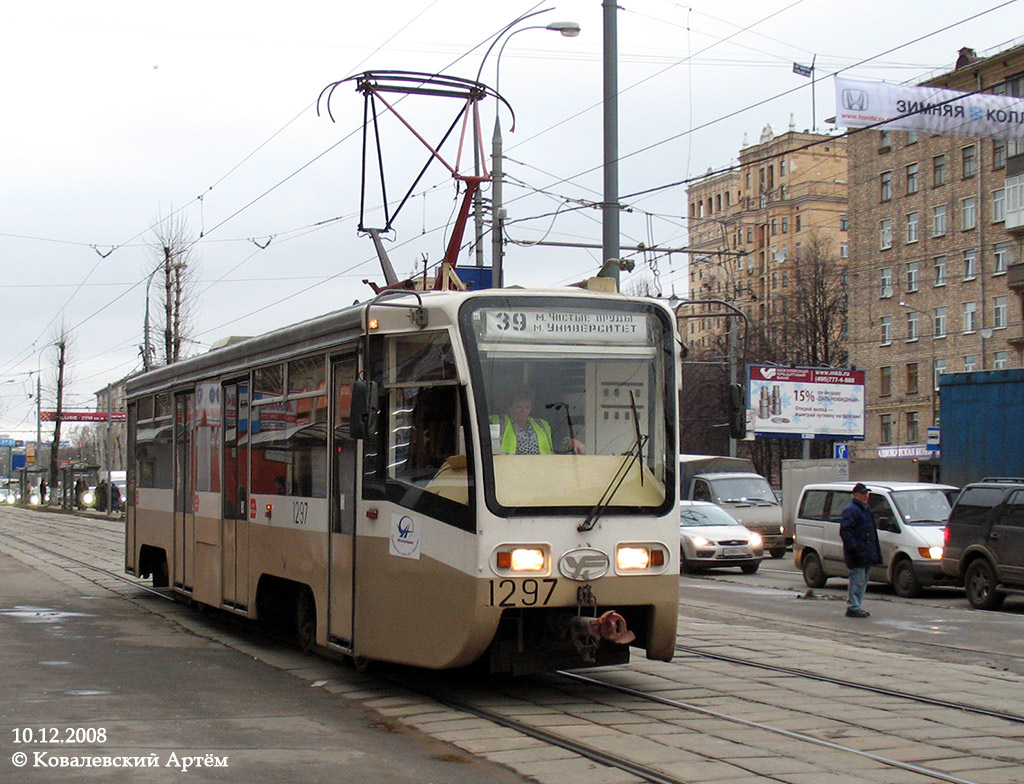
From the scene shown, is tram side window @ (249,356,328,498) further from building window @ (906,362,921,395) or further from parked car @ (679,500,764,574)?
building window @ (906,362,921,395)

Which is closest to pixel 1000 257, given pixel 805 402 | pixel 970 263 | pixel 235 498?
pixel 970 263

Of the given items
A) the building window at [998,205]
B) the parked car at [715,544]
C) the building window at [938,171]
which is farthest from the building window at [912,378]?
the parked car at [715,544]

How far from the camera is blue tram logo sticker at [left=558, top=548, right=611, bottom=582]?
873 centimetres

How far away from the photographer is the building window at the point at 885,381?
66.7 meters

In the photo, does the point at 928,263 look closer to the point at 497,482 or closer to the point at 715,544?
the point at 715,544

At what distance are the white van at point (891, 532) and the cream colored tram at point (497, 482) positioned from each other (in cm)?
1111

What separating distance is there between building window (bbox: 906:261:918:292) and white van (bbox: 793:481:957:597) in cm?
4475

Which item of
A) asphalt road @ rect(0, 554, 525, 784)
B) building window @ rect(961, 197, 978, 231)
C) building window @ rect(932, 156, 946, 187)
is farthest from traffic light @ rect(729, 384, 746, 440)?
building window @ rect(932, 156, 946, 187)

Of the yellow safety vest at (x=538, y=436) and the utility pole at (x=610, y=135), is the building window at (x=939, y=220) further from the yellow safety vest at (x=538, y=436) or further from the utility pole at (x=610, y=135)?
the yellow safety vest at (x=538, y=436)

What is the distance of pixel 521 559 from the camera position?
8617mm

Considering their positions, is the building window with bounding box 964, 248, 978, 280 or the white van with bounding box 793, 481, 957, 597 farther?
the building window with bounding box 964, 248, 978, 280

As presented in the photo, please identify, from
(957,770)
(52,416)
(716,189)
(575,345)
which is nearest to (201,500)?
(575,345)

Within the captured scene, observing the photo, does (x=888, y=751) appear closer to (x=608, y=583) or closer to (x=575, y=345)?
(x=608, y=583)

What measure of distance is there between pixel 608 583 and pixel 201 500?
6489 mm
